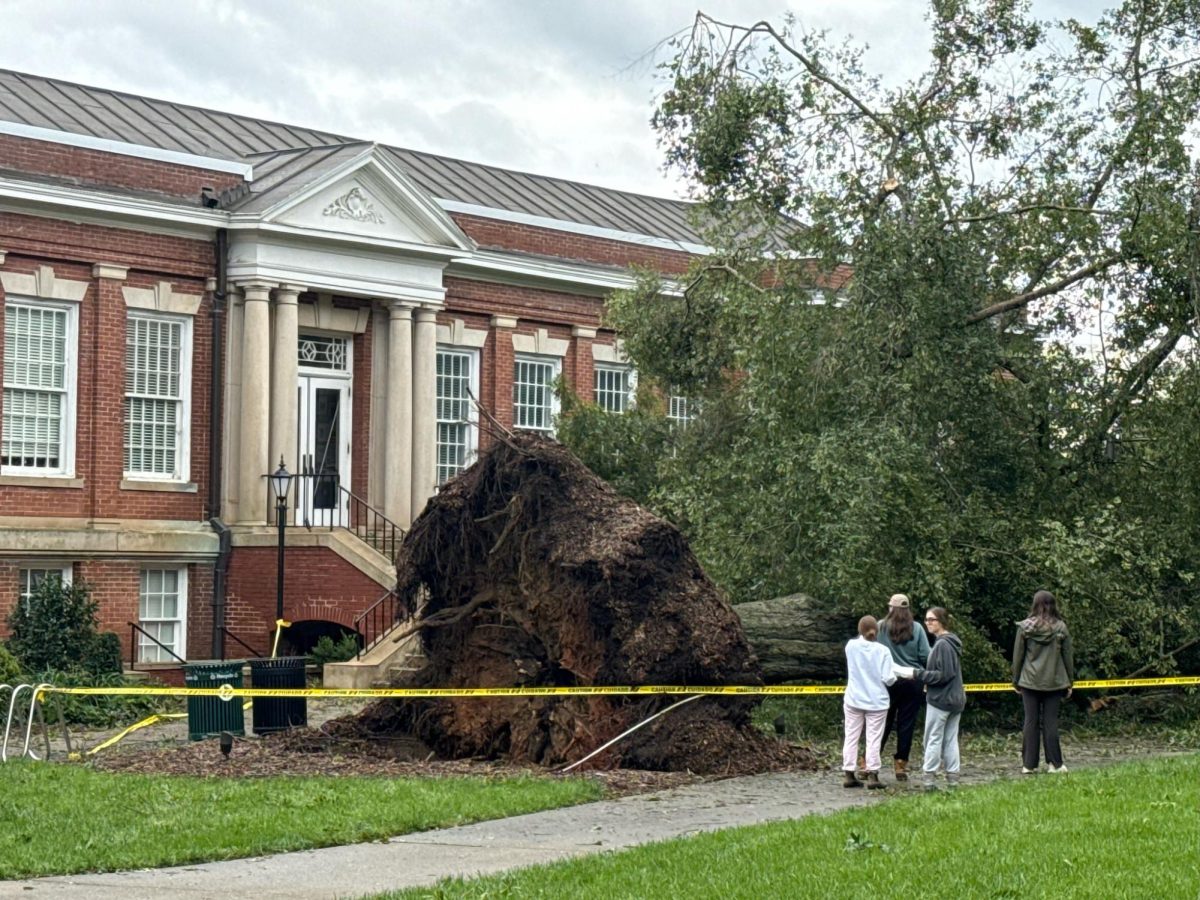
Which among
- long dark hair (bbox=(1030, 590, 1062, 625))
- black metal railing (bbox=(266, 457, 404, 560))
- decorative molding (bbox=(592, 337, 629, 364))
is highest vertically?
decorative molding (bbox=(592, 337, 629, 364))

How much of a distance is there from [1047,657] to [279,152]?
18159mm

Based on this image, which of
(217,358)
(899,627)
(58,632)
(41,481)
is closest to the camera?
(899,627)

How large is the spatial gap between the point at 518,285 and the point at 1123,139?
1309cm

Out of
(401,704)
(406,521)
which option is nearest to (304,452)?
(406,521)

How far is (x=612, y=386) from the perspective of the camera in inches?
1276

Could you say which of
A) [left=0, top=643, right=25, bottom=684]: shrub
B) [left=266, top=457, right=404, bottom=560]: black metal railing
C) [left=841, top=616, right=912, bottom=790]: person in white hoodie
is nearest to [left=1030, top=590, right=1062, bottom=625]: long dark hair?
[left=841, top=616, right=912, bottom=790]: person in white hoodie

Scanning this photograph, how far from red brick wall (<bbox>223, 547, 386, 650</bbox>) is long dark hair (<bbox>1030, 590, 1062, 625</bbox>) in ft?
39.9

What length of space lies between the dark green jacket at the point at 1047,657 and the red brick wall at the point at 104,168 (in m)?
15.2

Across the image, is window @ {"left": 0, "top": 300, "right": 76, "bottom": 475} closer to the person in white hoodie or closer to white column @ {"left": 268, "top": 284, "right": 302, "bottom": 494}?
white column @ {"left": 268, "top": 284, "right": 302, "bottom": 494}

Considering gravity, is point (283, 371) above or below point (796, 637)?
above

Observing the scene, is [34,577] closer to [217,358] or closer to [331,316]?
[217,358]

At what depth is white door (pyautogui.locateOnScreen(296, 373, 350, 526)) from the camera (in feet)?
92.2

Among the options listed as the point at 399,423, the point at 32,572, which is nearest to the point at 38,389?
the point at 32,572

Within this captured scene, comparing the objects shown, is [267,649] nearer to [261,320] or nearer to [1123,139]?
[261,320]
